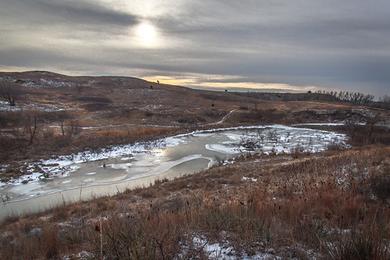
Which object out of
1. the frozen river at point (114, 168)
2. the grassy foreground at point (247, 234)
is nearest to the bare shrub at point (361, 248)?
the grassy foreground at point (247, 234)

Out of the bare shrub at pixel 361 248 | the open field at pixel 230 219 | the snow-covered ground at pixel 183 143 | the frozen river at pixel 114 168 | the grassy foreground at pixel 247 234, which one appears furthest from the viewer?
the snow-covered ground at pixel 183 143

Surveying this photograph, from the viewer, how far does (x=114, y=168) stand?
20.9 metres

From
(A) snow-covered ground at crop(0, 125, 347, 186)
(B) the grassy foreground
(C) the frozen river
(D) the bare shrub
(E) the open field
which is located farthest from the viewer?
(A) snow-covered ground at crop(0, 125, 347, 186)

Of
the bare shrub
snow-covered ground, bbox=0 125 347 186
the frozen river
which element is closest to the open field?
the bare shrub

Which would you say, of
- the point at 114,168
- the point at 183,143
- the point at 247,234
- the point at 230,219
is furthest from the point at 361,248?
the point at 183,143

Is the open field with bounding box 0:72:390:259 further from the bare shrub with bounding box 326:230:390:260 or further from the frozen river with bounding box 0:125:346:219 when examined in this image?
the frozen river with bounding box 0:125:346:219

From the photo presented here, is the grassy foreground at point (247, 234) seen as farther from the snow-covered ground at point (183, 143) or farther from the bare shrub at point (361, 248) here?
the snow-covered ground at point (183, 143)

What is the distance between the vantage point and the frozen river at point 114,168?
50.1 feet

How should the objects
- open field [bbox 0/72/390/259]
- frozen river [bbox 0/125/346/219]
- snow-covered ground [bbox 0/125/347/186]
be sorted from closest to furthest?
open field [bbox 0/72/390/259]
frozen river [bbox 0/125/346/219]
snow-covered ground [bbox 0/125/347/186]

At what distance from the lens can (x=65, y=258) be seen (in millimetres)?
4516

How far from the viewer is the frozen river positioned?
15266 millimetres

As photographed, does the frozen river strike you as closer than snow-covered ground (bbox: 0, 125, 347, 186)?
Yes

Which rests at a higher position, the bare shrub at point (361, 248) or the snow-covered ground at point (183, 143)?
the bare shrub at point (361, 248)

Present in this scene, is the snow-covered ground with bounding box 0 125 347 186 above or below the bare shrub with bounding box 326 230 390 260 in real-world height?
below
